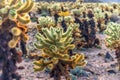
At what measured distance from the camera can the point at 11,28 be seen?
8.69 m

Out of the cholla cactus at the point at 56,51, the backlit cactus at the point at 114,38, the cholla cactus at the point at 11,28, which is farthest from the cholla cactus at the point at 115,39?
the cholla cactus at the point at 11,28

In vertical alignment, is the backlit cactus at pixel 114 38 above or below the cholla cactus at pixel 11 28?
below

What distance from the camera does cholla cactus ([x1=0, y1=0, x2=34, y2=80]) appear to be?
8.52 m

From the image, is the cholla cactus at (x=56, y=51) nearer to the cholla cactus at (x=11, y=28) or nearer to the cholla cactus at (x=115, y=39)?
the cholla cactus at (x=11, y=28)

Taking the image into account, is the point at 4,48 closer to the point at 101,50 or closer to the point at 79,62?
the point at 79,62

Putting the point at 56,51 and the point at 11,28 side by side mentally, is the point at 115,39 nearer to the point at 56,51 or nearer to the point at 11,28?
the point at 56,51

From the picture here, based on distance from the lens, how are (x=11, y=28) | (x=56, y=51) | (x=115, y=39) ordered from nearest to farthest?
(x=11, y=28) → (x=56, y=51) → (x=115, y=39)

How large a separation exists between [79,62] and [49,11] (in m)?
14.8

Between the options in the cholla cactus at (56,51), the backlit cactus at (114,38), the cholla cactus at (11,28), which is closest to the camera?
the cholla cactus at (11,28)

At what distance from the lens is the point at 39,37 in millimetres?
9031

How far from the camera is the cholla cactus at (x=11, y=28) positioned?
8.52 metres

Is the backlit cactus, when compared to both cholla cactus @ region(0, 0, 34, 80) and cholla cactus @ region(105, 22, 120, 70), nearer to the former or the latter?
cholla cactus @ region(105, 22, 120, 70)

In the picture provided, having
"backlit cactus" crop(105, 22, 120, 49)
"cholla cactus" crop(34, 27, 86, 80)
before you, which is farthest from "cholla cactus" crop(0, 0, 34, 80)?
"backlit cactus" crop(105, 22, 120, 49)

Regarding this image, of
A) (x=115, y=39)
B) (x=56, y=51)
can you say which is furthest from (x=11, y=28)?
(x=115, y=39)
